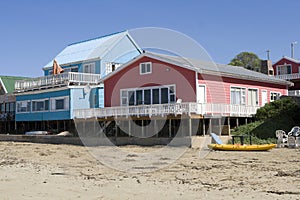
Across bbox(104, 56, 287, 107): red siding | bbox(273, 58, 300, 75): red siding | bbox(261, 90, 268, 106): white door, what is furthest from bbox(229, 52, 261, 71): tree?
bbox(104, 56, 287, 107): red siding

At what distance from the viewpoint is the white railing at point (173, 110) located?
23.3 metres

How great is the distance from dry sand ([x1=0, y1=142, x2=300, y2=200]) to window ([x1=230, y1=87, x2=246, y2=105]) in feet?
35.4

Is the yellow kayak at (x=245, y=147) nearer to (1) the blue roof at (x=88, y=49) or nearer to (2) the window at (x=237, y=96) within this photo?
(2) the window at (x=237, y=96)

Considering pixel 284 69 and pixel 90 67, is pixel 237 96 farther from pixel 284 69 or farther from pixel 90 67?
pixel 284 69

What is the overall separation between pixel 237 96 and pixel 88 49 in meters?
16.9

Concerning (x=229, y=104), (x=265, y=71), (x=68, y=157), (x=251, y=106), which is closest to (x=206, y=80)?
(x=229, y=104)

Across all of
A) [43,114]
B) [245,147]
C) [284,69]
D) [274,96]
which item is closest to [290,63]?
[284,69]

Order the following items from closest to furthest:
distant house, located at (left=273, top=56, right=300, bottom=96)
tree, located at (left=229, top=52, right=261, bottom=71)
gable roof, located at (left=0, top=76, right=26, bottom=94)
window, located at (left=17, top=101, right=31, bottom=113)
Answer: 1. window, located at (left=17, top=101, right=31, bottom=113)
2. gable roof, located at (left=0, top=76, right=26, bottom=94)
3. distant house, located at (left=273, top=56, right=300, bottom=96)
4. tree, located at (left=229, top=52, right=261, bottom=71)

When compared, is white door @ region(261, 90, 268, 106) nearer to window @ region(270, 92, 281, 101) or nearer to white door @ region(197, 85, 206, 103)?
window @ region(270, 92, 281, 101)

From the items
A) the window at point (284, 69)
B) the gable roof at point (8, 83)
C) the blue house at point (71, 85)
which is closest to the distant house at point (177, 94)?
the blue house at point (71, 85)

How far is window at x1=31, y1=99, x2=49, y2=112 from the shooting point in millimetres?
35312

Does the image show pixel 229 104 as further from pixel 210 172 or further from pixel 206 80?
pixel 210 172

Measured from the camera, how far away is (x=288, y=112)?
25641 mm

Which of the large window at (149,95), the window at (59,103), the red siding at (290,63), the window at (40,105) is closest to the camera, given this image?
the large window at (149,95)
